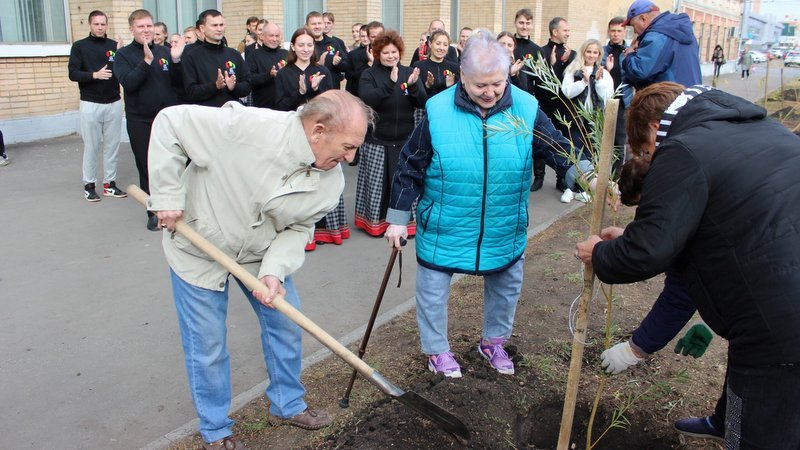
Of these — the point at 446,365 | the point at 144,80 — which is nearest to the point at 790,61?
the point at 144,80

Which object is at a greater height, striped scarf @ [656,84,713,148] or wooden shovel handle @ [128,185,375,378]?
striped scarf @ [656,84,713,148]

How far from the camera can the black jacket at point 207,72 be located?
6.41 metres

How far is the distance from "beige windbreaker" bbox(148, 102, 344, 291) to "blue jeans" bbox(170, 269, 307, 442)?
108mm

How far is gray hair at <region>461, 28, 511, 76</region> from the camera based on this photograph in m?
3.32

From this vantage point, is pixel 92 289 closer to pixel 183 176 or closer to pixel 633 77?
pixel 183 176

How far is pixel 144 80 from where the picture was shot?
6539 millimetres

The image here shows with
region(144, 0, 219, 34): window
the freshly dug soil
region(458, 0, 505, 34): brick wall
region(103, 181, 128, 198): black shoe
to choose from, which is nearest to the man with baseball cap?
the freshly dug soil

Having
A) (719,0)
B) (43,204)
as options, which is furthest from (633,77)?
(719,0)

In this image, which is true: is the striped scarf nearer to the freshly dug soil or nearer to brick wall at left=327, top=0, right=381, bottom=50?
the freshly dug soil

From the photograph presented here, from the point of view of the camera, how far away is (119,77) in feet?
21.4

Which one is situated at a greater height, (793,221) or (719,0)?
(719,0)

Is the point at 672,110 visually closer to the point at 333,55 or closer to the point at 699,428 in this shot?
the point at 699,428

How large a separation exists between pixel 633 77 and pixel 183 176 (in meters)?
4.60

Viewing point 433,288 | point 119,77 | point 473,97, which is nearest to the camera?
point 473,97
